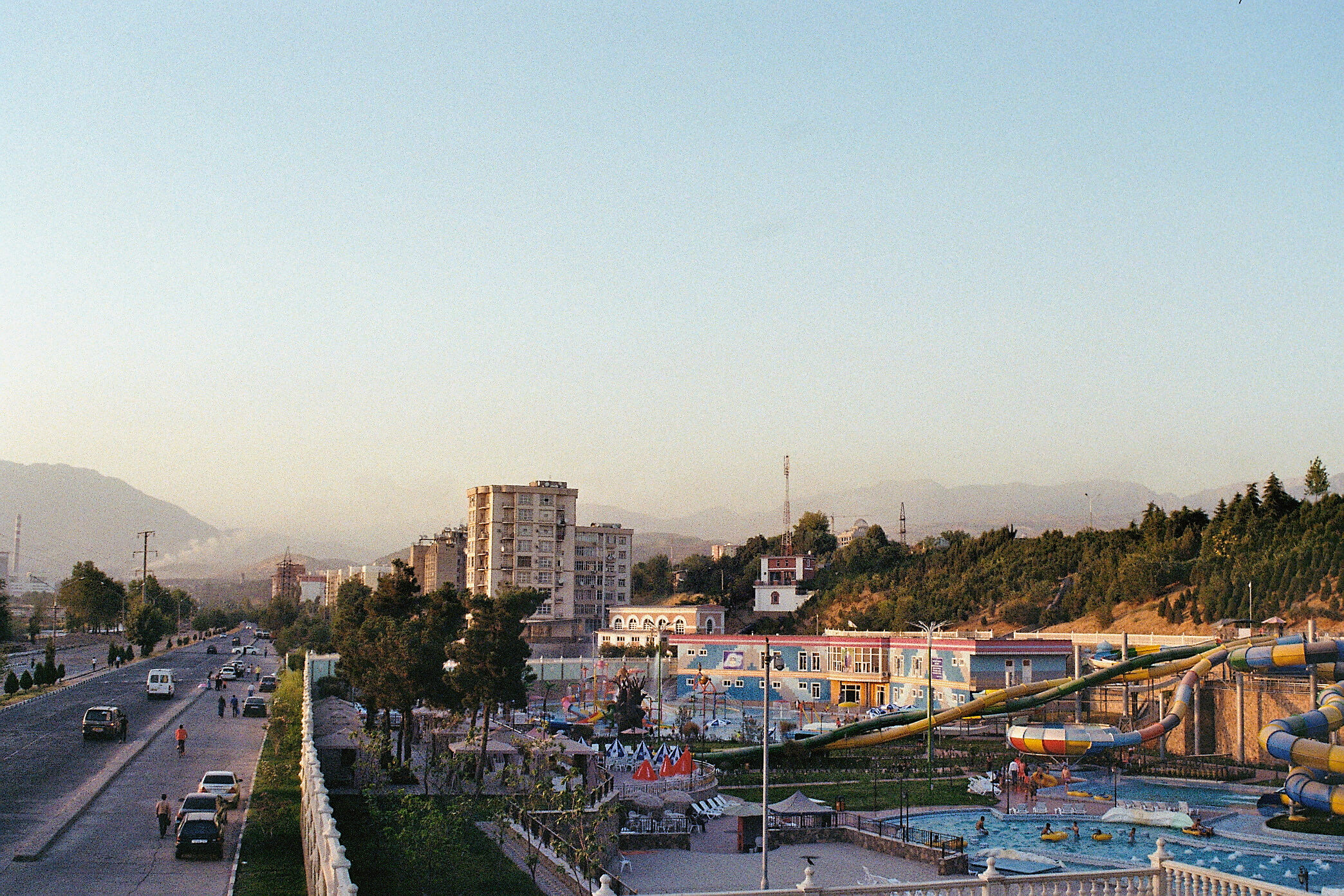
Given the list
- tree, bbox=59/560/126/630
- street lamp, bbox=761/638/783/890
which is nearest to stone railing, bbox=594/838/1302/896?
street lamp, bbox=761/638/783/890

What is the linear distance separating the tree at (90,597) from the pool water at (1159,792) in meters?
107

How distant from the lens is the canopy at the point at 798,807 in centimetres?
3372

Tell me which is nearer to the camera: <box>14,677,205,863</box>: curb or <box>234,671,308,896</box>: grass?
<box>234,671,308,896</box>: grass

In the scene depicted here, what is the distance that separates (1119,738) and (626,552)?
85483 millimetres

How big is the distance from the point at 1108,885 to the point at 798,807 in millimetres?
23993

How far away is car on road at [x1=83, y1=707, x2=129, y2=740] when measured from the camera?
138 feet

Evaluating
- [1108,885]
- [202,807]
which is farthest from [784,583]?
[1108,885]

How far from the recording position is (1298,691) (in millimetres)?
45094

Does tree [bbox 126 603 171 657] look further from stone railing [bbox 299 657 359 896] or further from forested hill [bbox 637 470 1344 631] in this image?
stone railing [bbox 299 657 359 896]

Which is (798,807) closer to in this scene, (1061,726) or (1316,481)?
(1061,726)

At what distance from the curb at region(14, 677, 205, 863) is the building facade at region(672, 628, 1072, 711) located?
31.5 metres

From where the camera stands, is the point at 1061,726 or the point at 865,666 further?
the point at 865,666

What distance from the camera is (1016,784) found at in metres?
42.5

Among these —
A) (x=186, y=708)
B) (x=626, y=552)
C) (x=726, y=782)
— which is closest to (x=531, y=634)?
(x=626, y=552)
